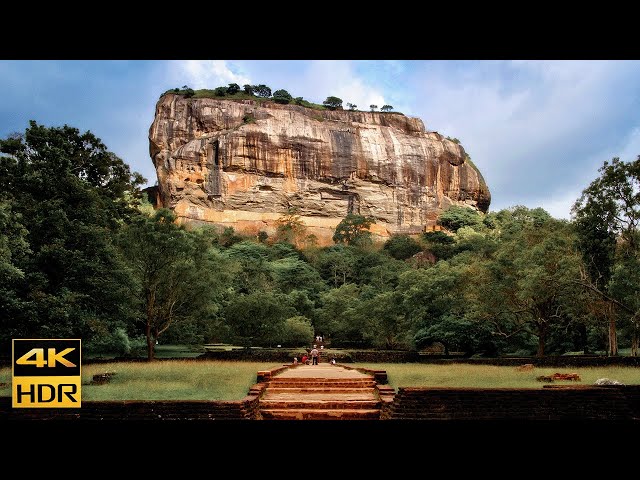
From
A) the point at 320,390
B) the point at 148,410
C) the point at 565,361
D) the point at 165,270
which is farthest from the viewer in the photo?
the point at 165,270

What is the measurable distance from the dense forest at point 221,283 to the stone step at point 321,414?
258cm

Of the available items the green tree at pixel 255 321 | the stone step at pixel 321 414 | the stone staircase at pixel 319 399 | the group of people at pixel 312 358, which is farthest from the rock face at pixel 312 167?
the stone step at pixel 321 414

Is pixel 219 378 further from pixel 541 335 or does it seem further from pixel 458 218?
pixel 458 218

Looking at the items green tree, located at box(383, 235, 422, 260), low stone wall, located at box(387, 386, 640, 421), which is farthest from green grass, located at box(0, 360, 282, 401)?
green tree, located at box(383, 235, 422, 260)

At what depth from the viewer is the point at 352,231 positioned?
36.9 meters

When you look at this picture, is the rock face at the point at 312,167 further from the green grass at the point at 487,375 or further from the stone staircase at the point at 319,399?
the stone staircase at the point at 319,399

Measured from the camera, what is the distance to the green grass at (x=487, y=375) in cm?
777

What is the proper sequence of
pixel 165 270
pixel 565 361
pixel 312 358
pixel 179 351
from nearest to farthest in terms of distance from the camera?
pixel 565 361 → pixel 312 358 → pixel 165 270 → pixel 179 351

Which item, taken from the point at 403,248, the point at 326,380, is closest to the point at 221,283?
the point at 326,380

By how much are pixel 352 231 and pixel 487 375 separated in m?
28.4

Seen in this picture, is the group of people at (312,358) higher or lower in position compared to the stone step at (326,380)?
lower

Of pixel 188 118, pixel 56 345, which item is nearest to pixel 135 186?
pixel 56 345

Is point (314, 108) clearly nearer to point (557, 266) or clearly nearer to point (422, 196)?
point (422, 196)

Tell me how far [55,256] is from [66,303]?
836 millimetres
